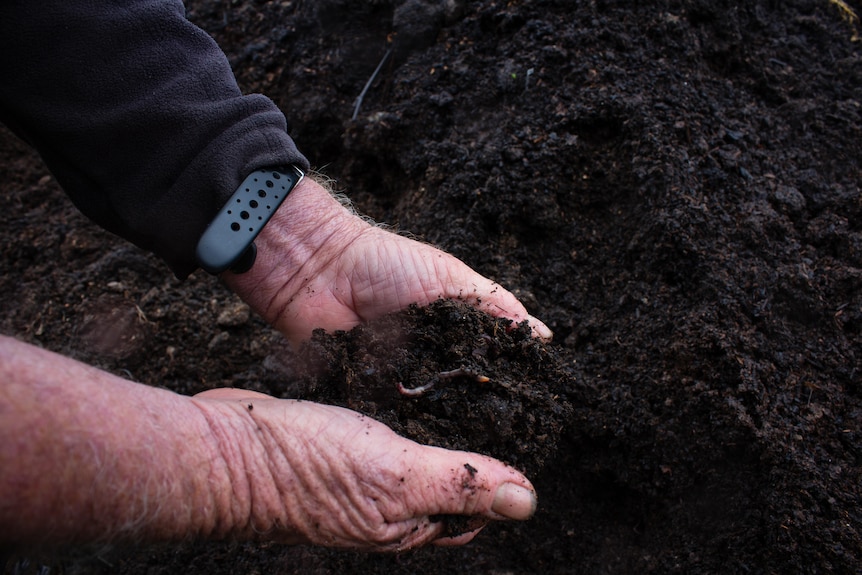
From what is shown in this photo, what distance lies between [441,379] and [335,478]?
0.42m

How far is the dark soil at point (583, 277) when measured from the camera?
1.69 m

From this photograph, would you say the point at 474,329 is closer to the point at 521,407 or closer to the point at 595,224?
the point at 521,407

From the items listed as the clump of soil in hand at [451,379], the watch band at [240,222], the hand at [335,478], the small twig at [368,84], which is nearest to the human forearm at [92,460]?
the hand at [335,478]

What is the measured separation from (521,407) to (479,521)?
0.33m

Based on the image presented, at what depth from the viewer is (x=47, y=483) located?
997mm

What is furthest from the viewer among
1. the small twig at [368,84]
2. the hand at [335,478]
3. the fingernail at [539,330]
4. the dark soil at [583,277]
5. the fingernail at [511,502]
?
the small twig at [368,84]

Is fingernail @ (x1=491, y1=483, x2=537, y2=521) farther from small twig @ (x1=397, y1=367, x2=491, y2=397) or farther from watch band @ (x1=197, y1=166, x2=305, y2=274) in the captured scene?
watch band @ (x1=197, y1=166, x2=305, y2=274)

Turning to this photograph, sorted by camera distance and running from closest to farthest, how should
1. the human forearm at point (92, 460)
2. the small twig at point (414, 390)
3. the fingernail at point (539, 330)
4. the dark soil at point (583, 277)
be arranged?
1. the human forearm at point (92, 460)
2. the small twig at point (414, 390)
3. the dark soil at point (583, 277)
4. the fingernail at point (539, 330)

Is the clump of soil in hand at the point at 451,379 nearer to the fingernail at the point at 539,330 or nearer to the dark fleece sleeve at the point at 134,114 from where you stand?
the fingernail at the point at 539,330

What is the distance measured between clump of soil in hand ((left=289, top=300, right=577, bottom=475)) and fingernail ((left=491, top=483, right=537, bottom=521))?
0.12m

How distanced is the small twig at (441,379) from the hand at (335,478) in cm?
15

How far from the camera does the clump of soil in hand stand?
1587 mm

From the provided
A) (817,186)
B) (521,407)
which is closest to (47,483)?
(521,407)

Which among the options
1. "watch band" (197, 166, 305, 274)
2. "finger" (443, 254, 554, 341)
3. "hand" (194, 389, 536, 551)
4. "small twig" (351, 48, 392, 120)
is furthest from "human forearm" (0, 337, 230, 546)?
"small twig" (351, 48, 392, 120)
